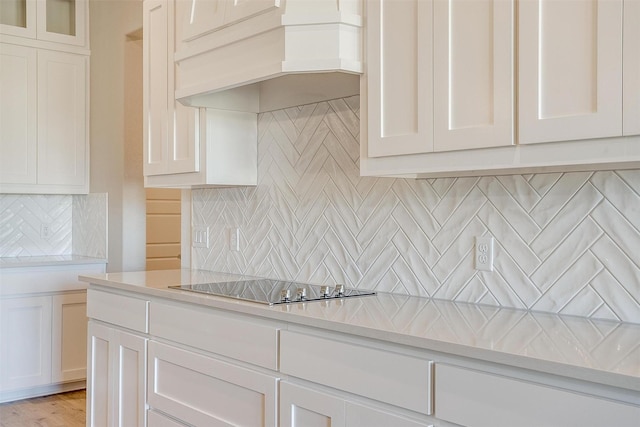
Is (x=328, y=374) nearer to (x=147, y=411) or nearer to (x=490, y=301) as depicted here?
(x=490, y=301)

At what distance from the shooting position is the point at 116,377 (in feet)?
9.04

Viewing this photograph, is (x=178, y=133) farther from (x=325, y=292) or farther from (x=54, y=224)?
(x=54, y=224)

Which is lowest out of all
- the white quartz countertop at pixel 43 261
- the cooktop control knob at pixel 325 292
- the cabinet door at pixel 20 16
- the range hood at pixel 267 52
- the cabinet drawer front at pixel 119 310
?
the cabinet drawer front at pixel 119 310

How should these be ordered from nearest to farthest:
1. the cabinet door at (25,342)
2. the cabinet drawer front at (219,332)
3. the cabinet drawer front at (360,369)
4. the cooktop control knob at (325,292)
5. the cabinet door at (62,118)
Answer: the cabinet drawer front at (360,369) < the cabinet drawer front at (219,332) < the cooktop control knob at (325,292) < the cabinet door at (25,342) < the cabinet door at (62,118)

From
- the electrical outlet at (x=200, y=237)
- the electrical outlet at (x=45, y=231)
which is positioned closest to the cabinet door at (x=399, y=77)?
the electrical outlet at (x=200, y=237)

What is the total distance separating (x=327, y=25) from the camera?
2.04m

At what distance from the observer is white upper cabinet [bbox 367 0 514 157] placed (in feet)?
5.34

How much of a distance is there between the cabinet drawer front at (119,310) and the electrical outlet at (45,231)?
178 centimetres

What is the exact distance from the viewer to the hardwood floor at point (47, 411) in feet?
11.7

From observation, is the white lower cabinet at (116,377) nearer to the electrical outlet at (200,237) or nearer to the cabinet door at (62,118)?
the electrical outlet at (200,237)

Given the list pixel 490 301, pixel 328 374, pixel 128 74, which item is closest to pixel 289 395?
pixel 328 374

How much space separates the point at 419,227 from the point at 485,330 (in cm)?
69

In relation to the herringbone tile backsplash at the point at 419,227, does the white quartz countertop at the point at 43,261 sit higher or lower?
lower

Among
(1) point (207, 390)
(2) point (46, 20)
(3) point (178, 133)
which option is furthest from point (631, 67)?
(2) point (46, 20)
